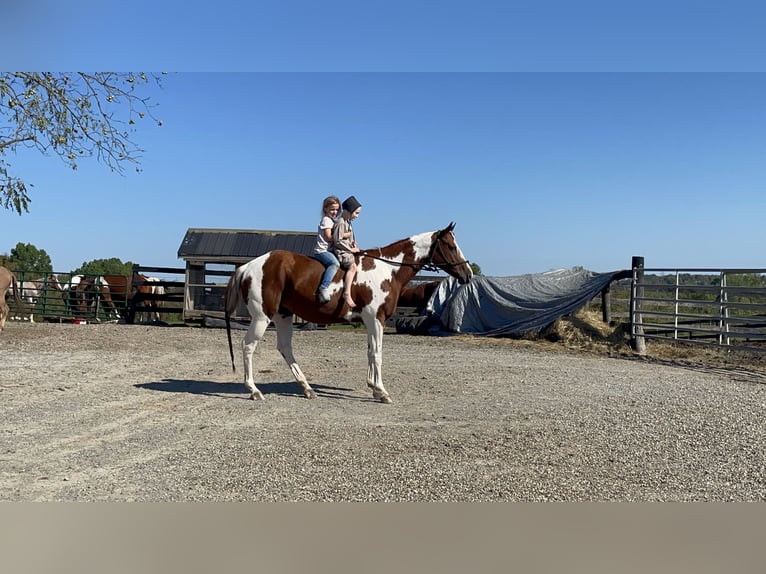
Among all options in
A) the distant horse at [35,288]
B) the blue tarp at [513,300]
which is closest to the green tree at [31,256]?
the distant horse at [35,288]

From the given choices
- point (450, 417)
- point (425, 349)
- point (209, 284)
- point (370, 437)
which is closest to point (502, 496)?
point (370, 437)

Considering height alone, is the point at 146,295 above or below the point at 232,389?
above

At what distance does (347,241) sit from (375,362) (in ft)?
4.86

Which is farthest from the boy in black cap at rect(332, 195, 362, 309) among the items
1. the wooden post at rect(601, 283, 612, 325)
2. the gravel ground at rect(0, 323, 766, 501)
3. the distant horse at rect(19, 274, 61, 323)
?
the distant horse at rect(19, 274, 61, 323)

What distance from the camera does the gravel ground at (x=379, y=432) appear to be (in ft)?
13.1

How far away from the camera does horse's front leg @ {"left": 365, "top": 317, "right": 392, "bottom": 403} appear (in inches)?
286

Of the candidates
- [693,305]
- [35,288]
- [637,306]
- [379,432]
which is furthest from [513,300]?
[35,288]

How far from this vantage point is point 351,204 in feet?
24.0

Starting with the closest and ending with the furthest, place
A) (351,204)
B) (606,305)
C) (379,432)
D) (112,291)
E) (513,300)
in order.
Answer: (379,432), (351,204), (606,305), (513,300), (112,291)

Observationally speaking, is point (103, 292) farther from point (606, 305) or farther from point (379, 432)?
point (379, 432)

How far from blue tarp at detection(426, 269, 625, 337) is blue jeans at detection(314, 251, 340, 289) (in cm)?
900

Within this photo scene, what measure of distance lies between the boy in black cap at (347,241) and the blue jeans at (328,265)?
7 centimetres

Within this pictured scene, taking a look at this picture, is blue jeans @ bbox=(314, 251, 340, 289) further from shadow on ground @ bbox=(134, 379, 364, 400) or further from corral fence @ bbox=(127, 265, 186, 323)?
corral fence @ bbox=(127, 265, 186, 323)

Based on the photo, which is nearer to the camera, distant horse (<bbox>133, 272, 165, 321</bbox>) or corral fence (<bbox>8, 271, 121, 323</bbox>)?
distant horse (<bbox>133, 272, 165, 321</bbox>)
